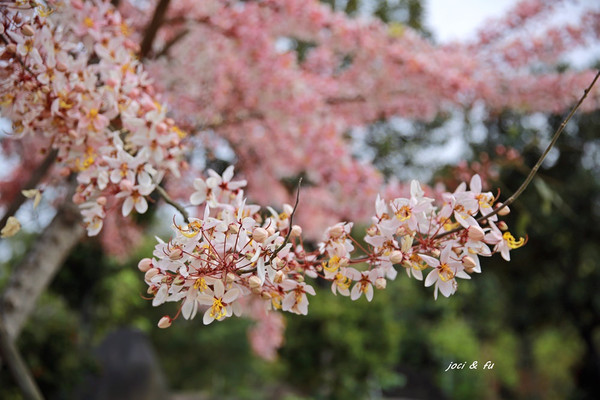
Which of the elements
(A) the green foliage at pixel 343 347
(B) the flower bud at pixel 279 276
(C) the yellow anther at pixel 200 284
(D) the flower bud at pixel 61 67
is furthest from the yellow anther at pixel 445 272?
(A) the green foliage at pixel 343 347

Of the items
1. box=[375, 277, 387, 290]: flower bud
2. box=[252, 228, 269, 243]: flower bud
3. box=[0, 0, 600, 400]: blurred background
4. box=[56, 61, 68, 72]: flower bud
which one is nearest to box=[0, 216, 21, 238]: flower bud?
box=[56, 61, 68, 72]: flower bud

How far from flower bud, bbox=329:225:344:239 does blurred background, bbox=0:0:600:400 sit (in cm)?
104

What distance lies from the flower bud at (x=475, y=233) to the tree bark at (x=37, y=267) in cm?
142

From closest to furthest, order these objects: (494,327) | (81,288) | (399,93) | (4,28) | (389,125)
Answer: (4,28)
(399,93)
(81,288)
(389,125)
(494,327)

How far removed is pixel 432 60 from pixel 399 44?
0.20 m

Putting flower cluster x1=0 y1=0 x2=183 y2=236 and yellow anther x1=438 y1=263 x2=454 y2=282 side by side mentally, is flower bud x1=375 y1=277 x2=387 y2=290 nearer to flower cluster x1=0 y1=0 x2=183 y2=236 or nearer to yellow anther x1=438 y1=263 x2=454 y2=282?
yellow anther x1=438 y1=263 x2=454 y2=282

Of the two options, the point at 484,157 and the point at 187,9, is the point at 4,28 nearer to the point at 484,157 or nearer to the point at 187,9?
the point at 484,157

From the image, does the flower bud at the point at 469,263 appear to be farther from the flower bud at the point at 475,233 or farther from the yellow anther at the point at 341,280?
the yellow anther at the point at 341,280

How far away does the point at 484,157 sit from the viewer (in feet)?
4.66

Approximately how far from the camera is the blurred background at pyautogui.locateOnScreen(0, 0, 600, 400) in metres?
4.18

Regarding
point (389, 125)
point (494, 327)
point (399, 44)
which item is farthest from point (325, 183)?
point (494, 327)

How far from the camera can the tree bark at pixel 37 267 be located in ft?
5.63

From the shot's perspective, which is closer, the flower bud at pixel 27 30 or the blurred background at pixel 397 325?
the flower bud at pixel 27 30

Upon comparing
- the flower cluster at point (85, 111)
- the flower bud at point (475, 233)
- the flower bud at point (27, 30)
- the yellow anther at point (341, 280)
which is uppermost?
the flower bud at point (475, 233)
